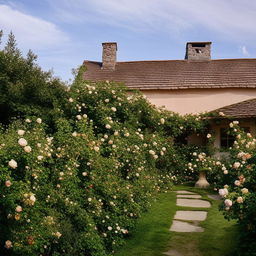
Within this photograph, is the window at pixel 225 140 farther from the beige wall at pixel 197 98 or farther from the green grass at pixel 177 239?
the green grass at pixel 177 239

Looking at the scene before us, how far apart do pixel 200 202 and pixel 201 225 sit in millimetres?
2469

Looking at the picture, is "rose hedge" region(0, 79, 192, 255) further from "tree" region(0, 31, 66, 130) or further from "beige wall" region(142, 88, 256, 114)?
"beige wall" region(142, 88, 256, 114)

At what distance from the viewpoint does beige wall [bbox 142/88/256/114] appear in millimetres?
18047

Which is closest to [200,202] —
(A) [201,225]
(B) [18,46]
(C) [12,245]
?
(A) [201,225]

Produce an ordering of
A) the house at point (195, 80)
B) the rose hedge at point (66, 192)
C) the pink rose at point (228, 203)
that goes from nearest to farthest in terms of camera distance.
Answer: the pink rose at point (228, 203), the rose hedge at point (66, 192), the house at point (195, 80)

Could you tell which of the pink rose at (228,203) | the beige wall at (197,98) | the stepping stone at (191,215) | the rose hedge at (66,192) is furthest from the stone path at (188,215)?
the beige wall at (197,98)

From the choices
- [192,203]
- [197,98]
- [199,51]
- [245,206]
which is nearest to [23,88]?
[192,203]

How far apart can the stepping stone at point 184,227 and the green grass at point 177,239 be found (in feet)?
0.37

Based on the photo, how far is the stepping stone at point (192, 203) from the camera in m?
9.13

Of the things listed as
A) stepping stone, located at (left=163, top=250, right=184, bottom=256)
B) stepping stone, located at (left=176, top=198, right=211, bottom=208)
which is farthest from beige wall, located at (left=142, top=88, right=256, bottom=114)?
stepping stone, located at (left=163, top=250, right=184, bottom=256)

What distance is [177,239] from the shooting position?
617 cm

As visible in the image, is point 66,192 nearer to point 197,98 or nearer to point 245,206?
point 245,206

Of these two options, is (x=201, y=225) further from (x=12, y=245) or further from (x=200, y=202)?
(x=12, y=245)

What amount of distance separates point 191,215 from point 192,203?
1392 mm
